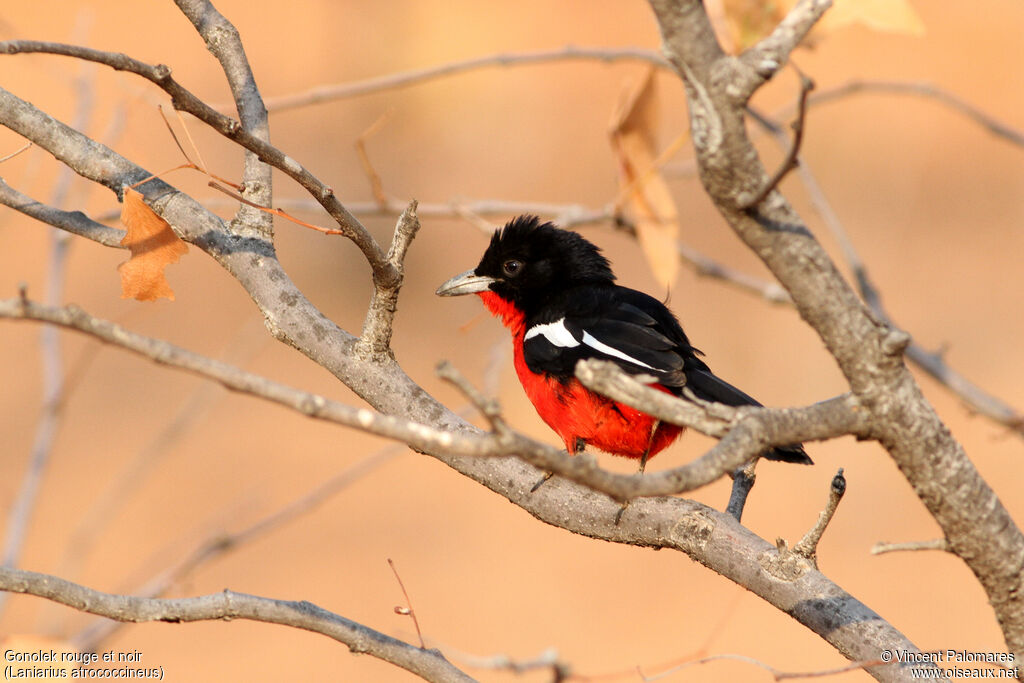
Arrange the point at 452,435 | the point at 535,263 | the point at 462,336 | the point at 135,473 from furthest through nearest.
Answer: the point at 462,336, the point at 135,473, the point at 535,263, the point at 452,435

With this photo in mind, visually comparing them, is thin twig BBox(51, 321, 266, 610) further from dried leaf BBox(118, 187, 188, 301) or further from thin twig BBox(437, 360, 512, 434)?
thin twig BBox(437, 360, 512, 434)

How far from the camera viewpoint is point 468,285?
13.4 ft

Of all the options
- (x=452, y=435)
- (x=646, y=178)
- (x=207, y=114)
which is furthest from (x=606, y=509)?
(x=646, y=178)

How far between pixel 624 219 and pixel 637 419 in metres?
0.77

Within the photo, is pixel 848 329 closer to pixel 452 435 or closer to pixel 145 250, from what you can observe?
pixel 452 435

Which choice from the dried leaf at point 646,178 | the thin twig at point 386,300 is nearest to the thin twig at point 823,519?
the thin twig at point 386,300

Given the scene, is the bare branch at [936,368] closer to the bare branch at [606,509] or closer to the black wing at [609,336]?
the black wing at [609,336]

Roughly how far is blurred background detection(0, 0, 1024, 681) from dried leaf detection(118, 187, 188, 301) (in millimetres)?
1289

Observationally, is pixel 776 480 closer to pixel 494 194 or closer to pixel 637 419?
pixel 494 194

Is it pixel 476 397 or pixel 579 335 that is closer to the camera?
pixel 476 397

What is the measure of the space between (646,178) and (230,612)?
83.9 inches

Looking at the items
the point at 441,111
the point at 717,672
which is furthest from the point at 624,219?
the point at 441,111

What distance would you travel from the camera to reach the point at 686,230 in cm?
1153

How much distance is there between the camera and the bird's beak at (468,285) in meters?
4.05
